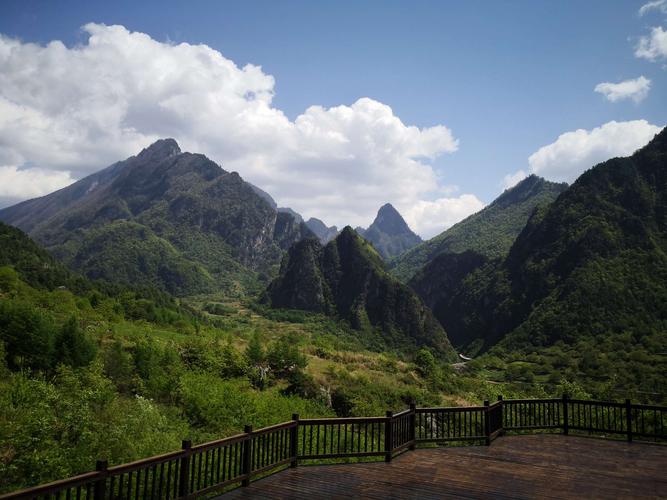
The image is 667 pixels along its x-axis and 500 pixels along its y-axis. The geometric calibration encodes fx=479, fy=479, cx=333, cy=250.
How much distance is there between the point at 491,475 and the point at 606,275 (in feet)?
559

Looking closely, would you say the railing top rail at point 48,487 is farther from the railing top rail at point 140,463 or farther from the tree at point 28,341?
the tree at point 28,341

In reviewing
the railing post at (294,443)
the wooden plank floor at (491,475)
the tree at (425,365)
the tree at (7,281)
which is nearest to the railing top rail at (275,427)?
the railing post at (294,443)

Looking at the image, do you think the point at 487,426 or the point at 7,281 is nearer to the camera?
the point at 487,426

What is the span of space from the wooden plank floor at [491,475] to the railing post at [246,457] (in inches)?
9.1

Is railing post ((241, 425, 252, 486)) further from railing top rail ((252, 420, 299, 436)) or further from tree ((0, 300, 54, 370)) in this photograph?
tree ((0, 300, 54, 370))

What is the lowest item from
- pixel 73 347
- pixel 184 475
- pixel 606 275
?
pixel 73 347

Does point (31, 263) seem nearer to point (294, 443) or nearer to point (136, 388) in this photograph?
point (136, 388)

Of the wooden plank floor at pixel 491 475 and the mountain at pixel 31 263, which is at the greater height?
the mountain at pixel 31 263

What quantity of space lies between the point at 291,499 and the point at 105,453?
1613cm

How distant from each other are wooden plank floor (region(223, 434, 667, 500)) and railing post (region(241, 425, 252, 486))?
0.23m

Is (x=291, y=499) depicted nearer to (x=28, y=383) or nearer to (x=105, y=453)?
(x=105, y=453)

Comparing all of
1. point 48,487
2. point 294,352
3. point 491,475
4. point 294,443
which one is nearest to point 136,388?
point 294,352

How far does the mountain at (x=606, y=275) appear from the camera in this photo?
450 feet

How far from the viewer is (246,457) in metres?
10.3
